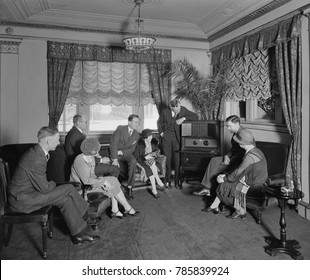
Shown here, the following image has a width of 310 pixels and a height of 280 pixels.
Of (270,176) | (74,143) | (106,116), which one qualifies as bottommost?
(270,176)

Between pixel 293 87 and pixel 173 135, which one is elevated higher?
pixel 293 87

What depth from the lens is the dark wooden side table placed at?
2.98 metres

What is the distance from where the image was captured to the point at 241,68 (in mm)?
5715

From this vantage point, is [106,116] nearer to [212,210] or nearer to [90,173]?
[90,173]

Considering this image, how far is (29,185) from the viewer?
3023 mm

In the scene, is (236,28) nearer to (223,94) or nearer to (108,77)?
(223,94)

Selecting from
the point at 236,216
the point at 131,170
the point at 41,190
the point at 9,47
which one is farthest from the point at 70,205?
the point at 9,47

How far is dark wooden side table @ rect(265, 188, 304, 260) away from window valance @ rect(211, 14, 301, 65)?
8.25 ft

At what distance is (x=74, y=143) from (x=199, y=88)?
10.6ft

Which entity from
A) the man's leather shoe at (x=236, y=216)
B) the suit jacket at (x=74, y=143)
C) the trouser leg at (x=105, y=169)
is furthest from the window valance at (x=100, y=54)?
the man's leather shoe at (x=236, y=216)

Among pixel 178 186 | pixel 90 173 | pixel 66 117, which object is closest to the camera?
pixel 90 173

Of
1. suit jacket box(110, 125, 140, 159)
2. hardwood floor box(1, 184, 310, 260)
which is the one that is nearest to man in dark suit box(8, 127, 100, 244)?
hardwood floor box(1, 184, 310, 260)

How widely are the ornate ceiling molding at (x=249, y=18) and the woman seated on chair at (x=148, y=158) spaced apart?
275cm

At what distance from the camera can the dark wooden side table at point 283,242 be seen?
298 centimetres
